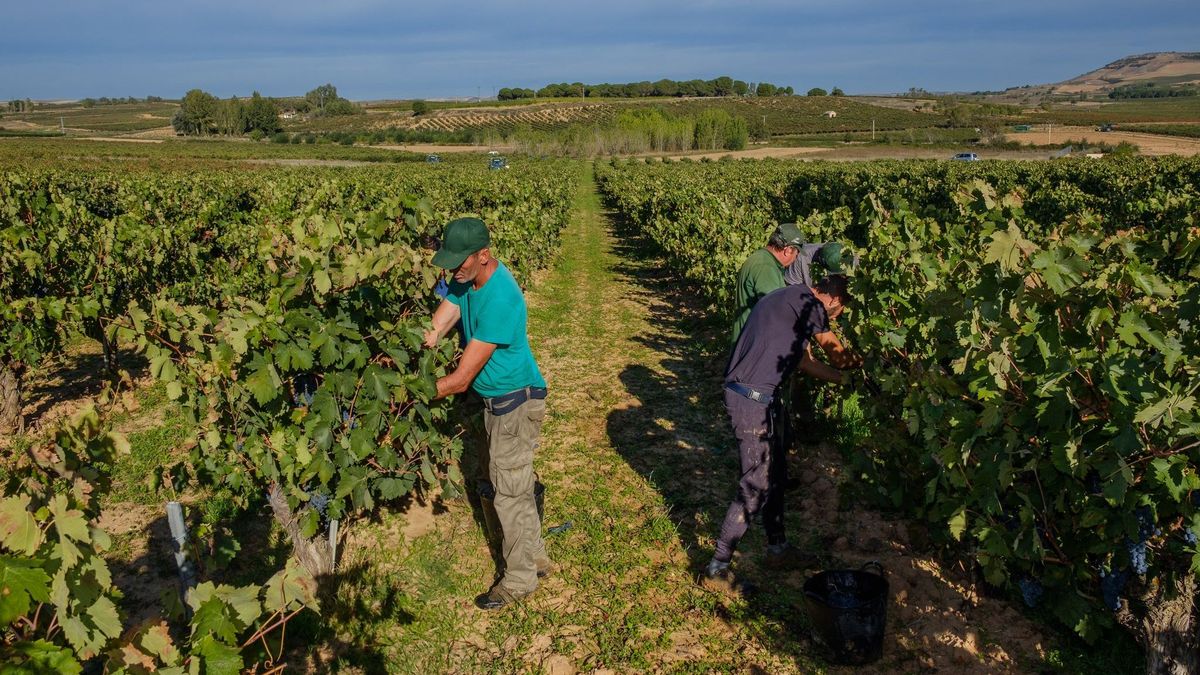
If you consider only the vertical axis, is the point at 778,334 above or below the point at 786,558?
above

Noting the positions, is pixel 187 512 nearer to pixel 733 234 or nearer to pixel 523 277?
pixel 523 277

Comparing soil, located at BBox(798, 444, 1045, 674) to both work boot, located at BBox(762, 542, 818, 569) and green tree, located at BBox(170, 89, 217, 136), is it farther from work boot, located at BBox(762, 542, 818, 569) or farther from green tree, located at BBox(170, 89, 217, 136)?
green tree, located at BBox(170, 89, 217, 136)

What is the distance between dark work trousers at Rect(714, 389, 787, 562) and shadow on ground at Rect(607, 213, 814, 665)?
42 cm

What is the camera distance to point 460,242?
3.88m

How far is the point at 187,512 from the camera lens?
5.53 meters

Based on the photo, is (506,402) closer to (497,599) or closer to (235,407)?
(497,599)

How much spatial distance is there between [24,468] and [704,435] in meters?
5.28

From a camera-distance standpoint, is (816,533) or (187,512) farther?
(187,512)

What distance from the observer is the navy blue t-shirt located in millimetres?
4184

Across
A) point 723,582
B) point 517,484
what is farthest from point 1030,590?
point 517,484

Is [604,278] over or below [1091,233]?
below

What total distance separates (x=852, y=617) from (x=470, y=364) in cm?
222

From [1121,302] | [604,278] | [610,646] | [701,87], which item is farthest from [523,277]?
[701,87]

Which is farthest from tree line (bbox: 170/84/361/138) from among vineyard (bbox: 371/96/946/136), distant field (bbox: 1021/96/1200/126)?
distant field (bbox: 1021/96/1200/126)
